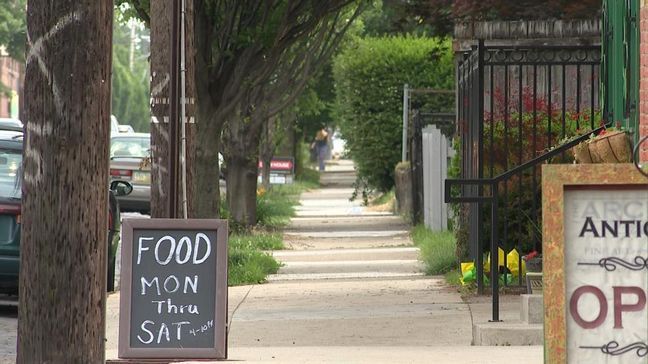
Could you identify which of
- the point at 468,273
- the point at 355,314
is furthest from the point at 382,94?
the point at 355,314

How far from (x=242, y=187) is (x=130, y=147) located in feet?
7.02

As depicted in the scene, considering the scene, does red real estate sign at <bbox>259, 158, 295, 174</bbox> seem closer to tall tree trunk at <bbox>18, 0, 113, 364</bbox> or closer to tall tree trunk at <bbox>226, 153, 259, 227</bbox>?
tall tree trunk at <bbox>226, 153, 259, 227</bbox>

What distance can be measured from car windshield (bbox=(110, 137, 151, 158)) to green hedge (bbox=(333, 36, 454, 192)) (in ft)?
18.4

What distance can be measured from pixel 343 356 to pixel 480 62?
4.35 m

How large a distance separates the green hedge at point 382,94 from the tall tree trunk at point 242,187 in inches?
200

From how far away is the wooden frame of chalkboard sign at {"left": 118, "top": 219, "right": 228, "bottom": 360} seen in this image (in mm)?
8969

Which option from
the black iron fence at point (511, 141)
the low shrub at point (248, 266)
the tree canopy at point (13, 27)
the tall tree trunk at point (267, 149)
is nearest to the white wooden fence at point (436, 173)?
the low shrub at point (248, 266)

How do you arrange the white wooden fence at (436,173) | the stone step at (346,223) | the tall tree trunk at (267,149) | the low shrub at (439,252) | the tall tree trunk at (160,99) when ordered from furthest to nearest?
the tall tree trunk at (267,149) → the stone step at (346,223) → the white wooden fence at (436,173) → the low shrub at (439,252) → the tall tree trunk at (160,99)

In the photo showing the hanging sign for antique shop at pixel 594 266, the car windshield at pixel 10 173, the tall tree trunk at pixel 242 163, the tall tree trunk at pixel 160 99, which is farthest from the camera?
the tall tree trunk at pixel 242 163

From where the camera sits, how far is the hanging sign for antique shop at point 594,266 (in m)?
5.81

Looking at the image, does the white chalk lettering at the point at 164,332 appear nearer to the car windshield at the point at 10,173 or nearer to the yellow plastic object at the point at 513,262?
A: the car windshield at the point at 10,173

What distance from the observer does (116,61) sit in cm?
8794

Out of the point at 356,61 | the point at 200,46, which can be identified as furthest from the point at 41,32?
the point at 356,61

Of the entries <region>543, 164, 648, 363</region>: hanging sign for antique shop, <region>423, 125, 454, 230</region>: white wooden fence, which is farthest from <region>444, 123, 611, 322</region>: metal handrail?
<region>423, 125, 454, 230</region>: white wooden fence
